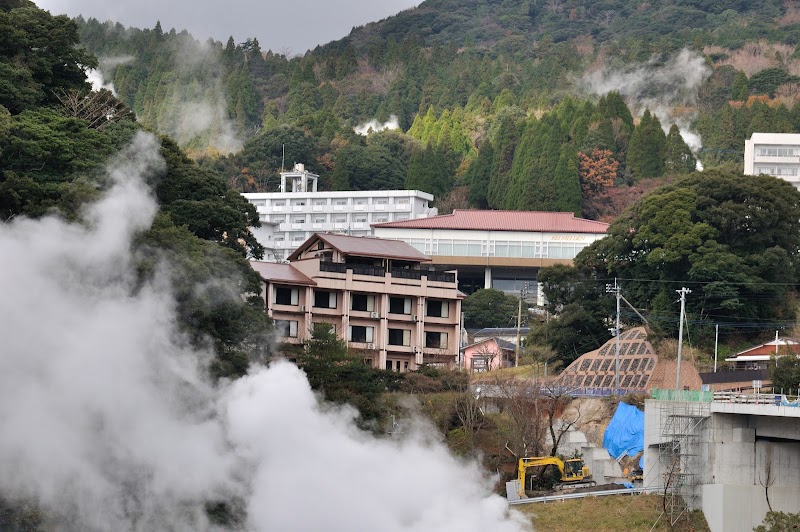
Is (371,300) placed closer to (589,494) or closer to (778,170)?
(589,494)

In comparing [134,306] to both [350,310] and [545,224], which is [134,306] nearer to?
[350,310]

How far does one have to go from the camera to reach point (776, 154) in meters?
128

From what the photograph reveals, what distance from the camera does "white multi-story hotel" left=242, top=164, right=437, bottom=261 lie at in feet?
426

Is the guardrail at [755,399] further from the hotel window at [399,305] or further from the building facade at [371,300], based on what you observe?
the hotel window at [399,305]

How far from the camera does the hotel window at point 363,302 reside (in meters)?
76.1

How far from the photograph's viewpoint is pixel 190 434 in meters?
38.8

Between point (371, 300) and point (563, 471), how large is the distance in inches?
883

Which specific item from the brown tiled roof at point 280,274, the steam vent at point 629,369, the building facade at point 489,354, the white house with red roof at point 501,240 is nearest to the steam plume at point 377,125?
the white house with red roof at point 501,240

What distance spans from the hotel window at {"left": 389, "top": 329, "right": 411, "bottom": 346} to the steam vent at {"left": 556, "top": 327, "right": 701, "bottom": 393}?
8.45 meters

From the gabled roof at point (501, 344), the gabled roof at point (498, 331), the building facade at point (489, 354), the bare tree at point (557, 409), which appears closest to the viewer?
the bare tree at point (557, 409)

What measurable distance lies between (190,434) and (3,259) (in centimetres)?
656

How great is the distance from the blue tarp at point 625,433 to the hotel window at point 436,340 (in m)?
16.6

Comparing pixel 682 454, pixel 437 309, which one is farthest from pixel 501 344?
pixel 682 454

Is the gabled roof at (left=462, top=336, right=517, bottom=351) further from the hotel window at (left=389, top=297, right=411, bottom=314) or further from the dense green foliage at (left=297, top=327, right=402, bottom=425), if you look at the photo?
the dense green foliage at (left=297, top=327, right=402, bottom=425)
